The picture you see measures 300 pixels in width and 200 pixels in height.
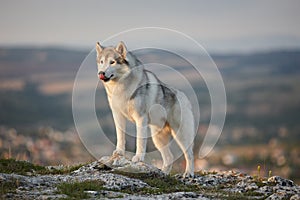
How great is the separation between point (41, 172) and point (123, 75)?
3673 mm

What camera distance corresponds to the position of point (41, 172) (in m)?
16.7

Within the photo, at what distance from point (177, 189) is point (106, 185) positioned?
76.0 inches

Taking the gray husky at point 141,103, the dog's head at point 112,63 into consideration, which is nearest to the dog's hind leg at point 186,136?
the gray husky at point 141,103

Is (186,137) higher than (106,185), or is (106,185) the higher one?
(186,137)

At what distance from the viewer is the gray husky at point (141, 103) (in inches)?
670

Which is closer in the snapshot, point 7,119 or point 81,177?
point 81,177

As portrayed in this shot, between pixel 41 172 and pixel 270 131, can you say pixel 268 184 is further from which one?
pixel 270 131

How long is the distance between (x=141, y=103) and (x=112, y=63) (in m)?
1.44

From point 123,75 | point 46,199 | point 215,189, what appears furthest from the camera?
point 123,75

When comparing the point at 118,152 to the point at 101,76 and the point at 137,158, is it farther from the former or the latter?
the point at 101,76

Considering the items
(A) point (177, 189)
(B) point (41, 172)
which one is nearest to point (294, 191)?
(A) point (177, 189)

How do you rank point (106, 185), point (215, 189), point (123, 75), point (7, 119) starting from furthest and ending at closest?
1. point (7, 119)
2. point (123, 75)
3. point (215, 189)
4. point (106, 185)

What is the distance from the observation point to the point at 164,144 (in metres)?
18.7

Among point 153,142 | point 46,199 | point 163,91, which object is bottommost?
point 46,199
